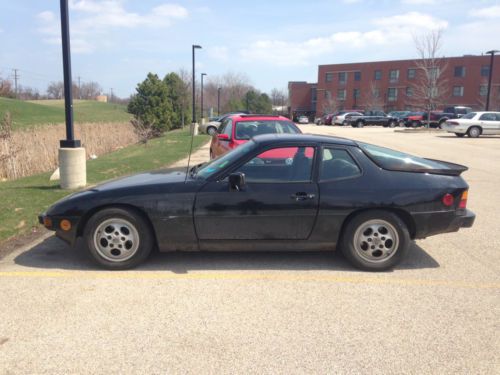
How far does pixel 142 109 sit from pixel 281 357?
29.5 m

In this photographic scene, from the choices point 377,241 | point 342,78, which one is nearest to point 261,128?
point 377,241

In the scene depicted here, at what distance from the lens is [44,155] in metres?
13.3

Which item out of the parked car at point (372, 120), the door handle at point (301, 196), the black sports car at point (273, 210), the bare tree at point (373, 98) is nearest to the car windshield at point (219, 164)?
the black sports car at point (273, 210)

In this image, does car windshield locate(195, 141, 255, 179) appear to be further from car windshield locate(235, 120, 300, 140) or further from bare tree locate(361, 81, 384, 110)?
bare tree locate(361, 81, 384, 110)

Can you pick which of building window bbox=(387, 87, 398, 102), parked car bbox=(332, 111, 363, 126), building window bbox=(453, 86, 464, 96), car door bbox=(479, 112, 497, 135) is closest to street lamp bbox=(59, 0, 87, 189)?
car door bbox=(479, 112, 497, 135)

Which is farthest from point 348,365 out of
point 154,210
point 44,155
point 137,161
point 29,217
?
point 44,155

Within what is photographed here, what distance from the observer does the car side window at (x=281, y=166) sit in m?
4.59

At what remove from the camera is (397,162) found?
4809 millimetres

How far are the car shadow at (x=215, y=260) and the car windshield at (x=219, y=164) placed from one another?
3.12ft

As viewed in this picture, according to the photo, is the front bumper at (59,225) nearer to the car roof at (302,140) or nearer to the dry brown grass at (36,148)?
the car roof at (302,140)

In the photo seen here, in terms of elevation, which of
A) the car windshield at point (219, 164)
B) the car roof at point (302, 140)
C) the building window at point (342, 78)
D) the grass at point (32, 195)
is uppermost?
the building window at point (342, 78)

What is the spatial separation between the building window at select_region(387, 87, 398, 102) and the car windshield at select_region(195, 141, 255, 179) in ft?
255

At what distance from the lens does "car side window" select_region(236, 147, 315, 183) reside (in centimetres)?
459

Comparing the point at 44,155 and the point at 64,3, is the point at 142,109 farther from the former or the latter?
the point at 64,3
